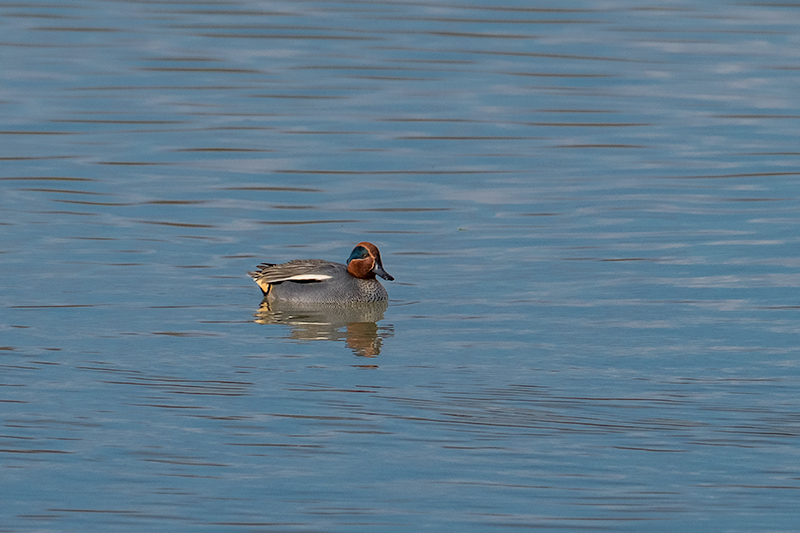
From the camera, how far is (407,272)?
13.5 m

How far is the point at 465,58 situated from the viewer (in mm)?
22953

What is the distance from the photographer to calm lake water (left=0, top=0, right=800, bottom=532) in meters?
8.23

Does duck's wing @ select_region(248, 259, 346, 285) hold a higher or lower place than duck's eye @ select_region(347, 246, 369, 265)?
lower

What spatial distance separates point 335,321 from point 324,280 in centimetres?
52

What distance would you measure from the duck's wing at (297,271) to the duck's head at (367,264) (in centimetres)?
16

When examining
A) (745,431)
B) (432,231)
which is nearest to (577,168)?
(432,231)

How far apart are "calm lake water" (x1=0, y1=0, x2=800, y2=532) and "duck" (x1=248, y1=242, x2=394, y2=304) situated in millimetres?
200

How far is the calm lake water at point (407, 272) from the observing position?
8.23 m

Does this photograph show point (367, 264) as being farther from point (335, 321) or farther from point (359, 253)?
point (335, 321)

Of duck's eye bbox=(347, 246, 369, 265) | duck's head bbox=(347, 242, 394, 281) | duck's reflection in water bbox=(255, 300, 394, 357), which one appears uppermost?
duck's eye bbox=(347, 246, 369, 265)

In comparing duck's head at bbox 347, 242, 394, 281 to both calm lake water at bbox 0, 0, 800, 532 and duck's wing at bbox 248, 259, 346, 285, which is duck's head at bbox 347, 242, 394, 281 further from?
calm lake water at bbox 0, 0, 800, 532

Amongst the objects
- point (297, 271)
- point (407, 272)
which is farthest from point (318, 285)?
point (407, 272)

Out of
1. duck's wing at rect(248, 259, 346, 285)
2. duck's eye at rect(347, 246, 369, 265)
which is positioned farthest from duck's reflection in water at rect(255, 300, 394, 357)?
duck's eye at rect(347, 246, 369, 265)

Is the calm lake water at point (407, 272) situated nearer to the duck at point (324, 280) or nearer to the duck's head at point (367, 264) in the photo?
the duck at point (324, 280)
